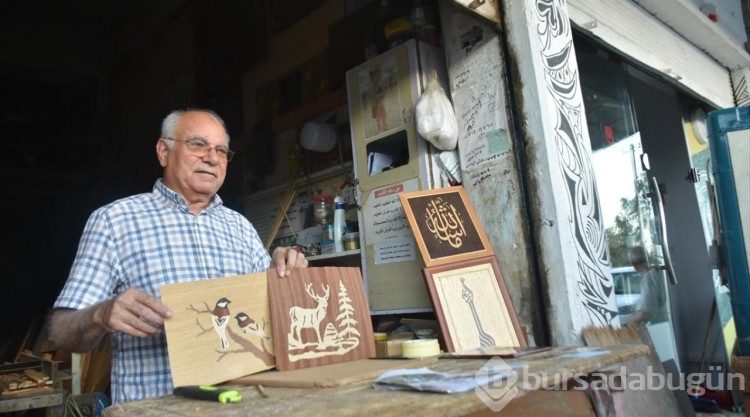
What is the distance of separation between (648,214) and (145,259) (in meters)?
3.24

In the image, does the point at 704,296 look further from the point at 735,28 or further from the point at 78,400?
the point at 78,400

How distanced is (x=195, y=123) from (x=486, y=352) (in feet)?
4.31

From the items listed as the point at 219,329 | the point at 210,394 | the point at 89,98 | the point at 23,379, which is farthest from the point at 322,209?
the point at 89,98

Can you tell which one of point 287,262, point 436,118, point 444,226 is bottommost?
point 287,262

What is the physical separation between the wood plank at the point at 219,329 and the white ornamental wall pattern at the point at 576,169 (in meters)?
1.37

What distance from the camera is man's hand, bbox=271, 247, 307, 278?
1466 millimetres

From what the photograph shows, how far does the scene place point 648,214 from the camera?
3.49 metres

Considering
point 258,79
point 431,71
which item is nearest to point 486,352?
point 431,71

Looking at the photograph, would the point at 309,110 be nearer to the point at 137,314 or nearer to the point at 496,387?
the point at 137,314

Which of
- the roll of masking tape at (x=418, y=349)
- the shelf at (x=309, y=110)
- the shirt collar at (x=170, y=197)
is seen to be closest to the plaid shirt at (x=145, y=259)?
the shirt collar at (x=170, y=197)

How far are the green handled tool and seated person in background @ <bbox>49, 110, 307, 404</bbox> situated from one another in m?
0.22

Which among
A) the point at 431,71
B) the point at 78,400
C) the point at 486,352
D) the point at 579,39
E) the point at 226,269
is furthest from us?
the point at 78,400

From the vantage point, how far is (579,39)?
10.2 feet

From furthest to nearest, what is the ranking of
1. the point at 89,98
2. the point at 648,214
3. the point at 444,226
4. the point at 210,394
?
the point at 89,98, the point at 648,214, the point at 444,226, the point at 210,394
